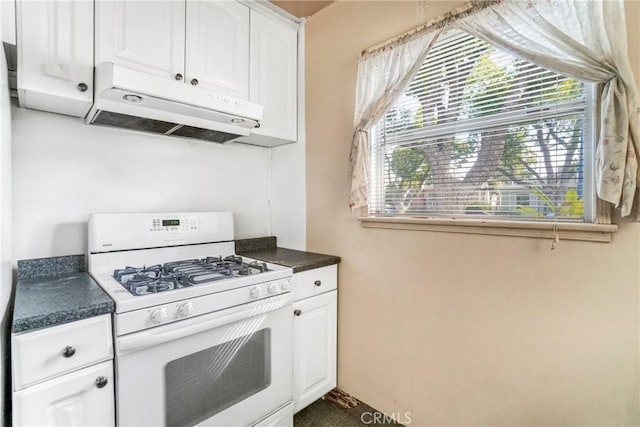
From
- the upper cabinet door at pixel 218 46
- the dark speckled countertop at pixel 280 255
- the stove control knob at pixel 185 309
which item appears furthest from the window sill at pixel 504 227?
the upper cabinet door at pixel 218 46

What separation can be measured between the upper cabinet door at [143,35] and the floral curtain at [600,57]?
1.49 metres

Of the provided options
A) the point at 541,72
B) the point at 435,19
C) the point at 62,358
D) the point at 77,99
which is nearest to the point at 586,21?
the point at 541,72

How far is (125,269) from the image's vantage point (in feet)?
4.82

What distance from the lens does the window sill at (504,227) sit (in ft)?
3.54

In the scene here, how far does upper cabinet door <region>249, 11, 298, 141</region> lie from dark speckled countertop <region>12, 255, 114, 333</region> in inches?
46.4

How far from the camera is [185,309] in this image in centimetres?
120

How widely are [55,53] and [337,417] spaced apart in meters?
2.22

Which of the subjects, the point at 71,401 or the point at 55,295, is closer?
the point at 71,401

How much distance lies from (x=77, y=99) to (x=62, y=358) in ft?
3.26

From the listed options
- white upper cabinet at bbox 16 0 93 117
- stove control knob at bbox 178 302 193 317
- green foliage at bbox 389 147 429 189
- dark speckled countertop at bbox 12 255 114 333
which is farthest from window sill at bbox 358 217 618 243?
white upper cabinet at bbox 16 0 93 117

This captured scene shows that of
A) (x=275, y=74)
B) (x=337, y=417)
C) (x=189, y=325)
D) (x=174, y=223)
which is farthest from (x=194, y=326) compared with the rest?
(x=275, y=74)

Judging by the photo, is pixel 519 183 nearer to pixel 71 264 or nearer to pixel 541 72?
pixel 541 72

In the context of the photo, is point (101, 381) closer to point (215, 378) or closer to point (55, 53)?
point (215, 378)

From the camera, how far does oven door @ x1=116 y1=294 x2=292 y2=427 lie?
1.12m
